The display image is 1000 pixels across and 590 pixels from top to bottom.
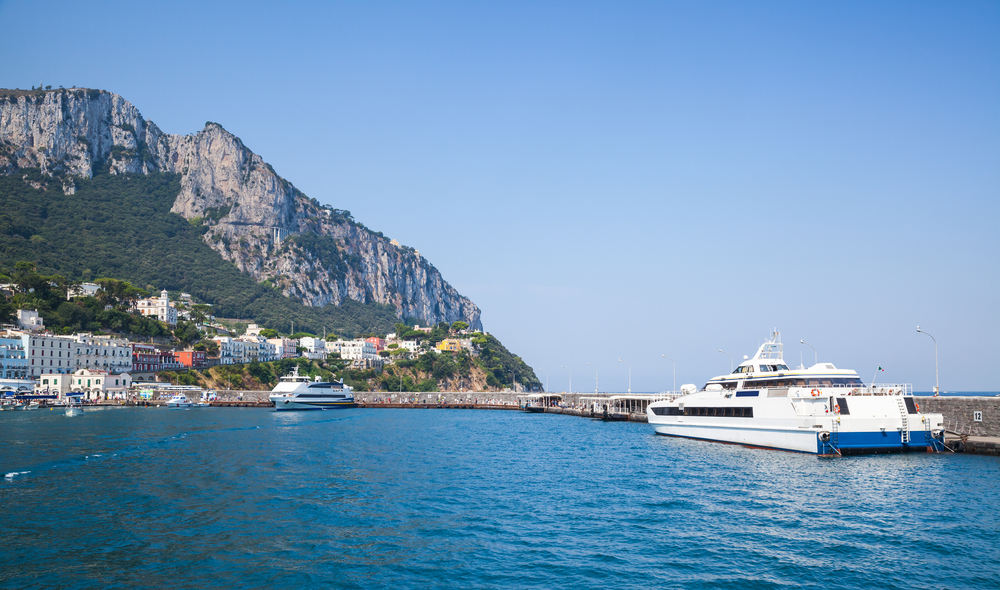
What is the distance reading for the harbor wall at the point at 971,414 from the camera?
43281mm

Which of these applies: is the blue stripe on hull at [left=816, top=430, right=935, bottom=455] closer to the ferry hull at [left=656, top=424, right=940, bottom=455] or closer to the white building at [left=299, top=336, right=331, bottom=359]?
A: the ferry hull at [left=656, top=424, right=940, bottom=455]

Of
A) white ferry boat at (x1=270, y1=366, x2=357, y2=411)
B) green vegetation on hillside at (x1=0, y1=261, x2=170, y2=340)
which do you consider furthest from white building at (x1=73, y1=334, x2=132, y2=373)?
white ferry boat at (x1=270, y1=366, x2=357, y2=411)

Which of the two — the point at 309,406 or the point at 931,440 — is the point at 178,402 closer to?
the point at 309,406

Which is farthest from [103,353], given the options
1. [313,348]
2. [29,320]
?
[313,348]

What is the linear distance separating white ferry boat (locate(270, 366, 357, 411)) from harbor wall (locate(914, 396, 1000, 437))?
9735 cm

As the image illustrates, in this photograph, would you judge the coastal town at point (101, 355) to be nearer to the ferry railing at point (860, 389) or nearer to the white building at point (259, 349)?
the white building at point (259, 349)

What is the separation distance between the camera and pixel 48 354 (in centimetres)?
11138

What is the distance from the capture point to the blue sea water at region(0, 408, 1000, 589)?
60.4 feet

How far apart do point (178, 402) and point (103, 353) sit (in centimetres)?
2206

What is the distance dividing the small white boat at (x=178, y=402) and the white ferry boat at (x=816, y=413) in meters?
99.0

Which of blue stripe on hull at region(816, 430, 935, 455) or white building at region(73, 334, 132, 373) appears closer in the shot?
blue stripe on hull at region(816, 430, 935, 455)

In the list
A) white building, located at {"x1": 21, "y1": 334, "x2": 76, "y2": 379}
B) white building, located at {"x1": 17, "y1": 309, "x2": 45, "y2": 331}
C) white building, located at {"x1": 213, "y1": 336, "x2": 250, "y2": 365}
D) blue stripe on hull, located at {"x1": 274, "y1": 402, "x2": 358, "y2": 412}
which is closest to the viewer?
white building, located at {"x1": 21, "y1": 334, "x2": 76, "y2": 379}

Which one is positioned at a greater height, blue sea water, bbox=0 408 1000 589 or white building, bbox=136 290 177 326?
white building, bbox=136 290 177 326

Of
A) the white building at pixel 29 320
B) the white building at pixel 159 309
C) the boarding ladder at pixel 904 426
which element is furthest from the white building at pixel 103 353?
the boarding ladder at pixel 904 426
